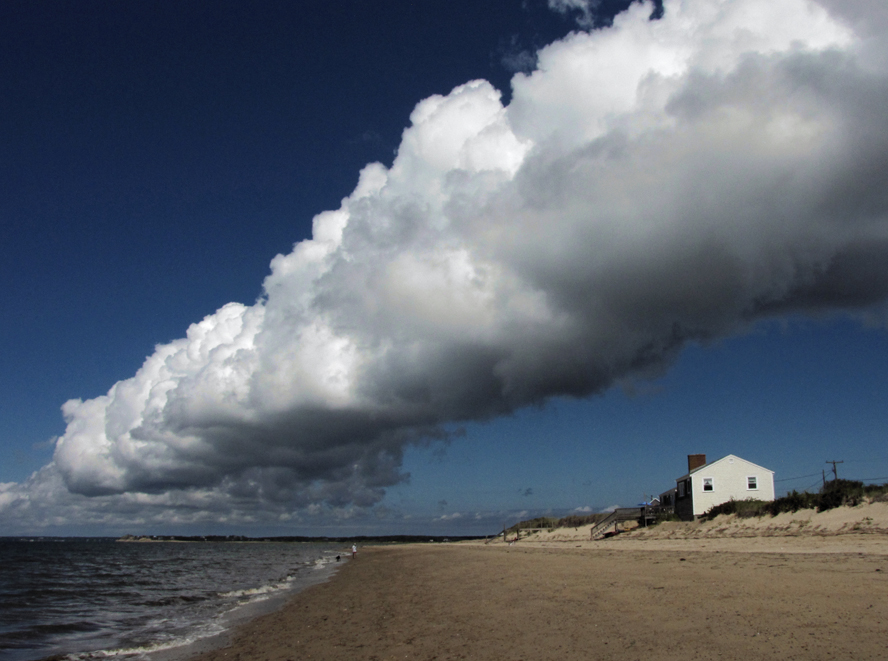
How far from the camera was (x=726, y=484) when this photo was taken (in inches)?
1704

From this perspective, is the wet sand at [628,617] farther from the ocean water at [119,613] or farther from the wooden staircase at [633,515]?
the wooden staircase at [633,515]

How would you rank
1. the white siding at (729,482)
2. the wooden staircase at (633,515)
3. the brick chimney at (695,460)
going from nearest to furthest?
the white siding at (729,482) → the wooden staircase at (633,515) → the brick chimney at (695,460)

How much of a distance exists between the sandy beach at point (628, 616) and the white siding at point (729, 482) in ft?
Answer: 82.7

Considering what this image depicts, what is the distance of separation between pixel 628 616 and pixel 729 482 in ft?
127

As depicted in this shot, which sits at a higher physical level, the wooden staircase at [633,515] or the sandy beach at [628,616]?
the sandy beach at [628,616]

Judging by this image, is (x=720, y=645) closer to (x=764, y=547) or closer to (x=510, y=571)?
(x=510, y=571)

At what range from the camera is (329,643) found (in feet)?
38.7

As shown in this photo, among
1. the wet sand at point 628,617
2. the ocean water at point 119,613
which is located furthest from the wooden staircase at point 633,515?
the wet sand at point 628,617

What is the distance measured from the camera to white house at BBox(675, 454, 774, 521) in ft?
141

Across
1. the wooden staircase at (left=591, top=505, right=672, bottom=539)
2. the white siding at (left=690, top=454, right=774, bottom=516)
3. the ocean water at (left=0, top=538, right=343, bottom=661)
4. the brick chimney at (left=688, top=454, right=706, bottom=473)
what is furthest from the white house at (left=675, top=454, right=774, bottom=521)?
the ocean water at (left=0, top=538, right=343, bottom=661)

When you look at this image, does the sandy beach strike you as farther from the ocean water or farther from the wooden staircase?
the wooden staircase

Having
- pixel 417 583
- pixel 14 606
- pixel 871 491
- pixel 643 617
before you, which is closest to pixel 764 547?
pixel 871 491

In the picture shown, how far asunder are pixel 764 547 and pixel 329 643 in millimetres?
17515

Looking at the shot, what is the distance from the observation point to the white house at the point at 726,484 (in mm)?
42844
